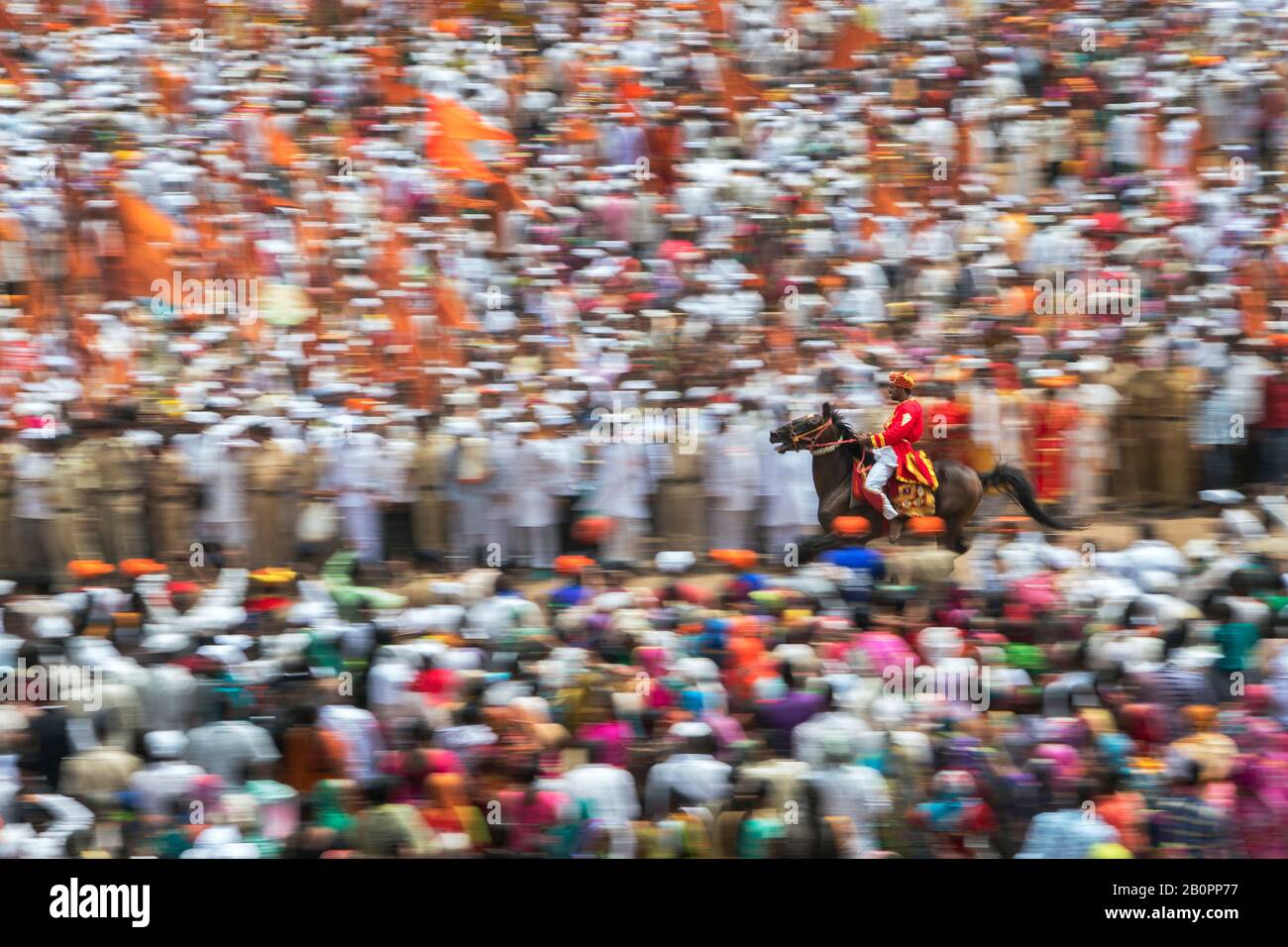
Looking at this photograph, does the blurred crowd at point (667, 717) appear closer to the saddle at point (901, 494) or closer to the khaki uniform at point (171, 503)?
the saddle at point (901, 494)

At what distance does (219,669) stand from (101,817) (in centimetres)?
114

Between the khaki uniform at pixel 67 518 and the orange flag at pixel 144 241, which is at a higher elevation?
the orange flag at pixel 144 241

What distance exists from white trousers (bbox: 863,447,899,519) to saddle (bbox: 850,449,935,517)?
25mm

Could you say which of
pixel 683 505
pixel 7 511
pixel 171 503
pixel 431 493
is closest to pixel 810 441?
pixel 683 505

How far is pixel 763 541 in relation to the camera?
13.3m

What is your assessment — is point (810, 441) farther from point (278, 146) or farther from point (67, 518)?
point (278, 146)

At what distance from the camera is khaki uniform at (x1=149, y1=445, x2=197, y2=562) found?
504 inches

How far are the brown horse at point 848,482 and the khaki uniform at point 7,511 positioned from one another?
4.52 metres

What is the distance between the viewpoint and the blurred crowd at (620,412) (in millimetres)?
8922

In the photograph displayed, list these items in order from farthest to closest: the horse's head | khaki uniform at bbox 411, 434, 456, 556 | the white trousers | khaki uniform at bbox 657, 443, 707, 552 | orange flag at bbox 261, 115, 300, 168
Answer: orange flag at bbox 261, 115, 300, 168 → khaki uniform at bbox 657, 443, 707, 552 → khaki uniform at bbox 411, 434, 456, 556 → the horse's head → the white trousers

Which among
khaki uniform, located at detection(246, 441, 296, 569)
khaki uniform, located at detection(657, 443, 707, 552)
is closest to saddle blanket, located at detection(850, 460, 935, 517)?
khaki uniform, located at detection(657, 443, 707, 552)

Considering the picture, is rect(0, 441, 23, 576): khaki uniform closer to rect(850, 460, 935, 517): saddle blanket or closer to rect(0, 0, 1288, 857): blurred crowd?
rect(0, 0, 1288, 857): blurred crowd

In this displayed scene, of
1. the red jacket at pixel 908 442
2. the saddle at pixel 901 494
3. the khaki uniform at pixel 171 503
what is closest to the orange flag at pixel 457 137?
the khaki uniform at pixel 171 503
